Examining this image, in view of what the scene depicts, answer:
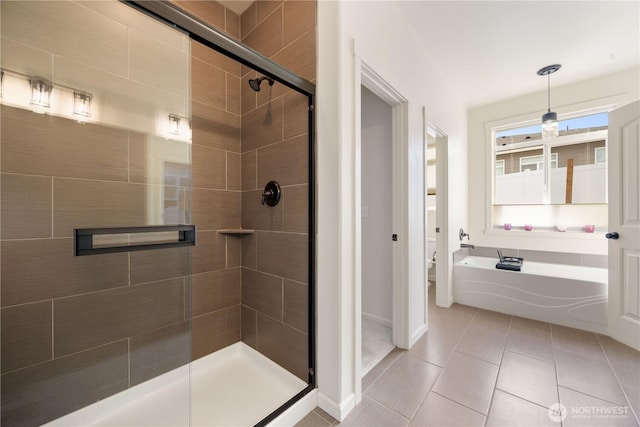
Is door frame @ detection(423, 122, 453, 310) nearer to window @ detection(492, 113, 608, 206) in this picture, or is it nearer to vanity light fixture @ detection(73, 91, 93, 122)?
window @ detection(492, 113, 608, 206)

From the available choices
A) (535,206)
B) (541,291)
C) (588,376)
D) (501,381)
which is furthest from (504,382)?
(535,206)

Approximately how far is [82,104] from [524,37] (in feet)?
11.1

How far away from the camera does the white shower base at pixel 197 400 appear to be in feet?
4.35

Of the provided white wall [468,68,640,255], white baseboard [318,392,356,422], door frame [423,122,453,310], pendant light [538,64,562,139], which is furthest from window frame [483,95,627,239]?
white baseboard [318,392,356,422]

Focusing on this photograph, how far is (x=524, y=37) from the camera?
90.0 inches

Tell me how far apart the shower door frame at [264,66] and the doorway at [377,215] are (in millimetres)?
1154

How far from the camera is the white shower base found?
4.35ft

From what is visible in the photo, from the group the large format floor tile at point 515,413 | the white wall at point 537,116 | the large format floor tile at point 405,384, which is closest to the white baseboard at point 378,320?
the large format floor tile at point 405,384

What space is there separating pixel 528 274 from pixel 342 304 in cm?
256

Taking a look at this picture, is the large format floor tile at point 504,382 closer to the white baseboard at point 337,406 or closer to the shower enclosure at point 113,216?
the white baseboard at point 337,406

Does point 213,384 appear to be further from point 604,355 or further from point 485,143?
point 485,143

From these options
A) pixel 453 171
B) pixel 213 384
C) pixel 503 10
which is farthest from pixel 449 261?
pixel 213 384

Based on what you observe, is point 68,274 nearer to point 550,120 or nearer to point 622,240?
point 622,240

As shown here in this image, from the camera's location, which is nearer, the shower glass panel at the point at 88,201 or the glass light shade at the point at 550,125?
the shower glass panel at the point at 88,201
